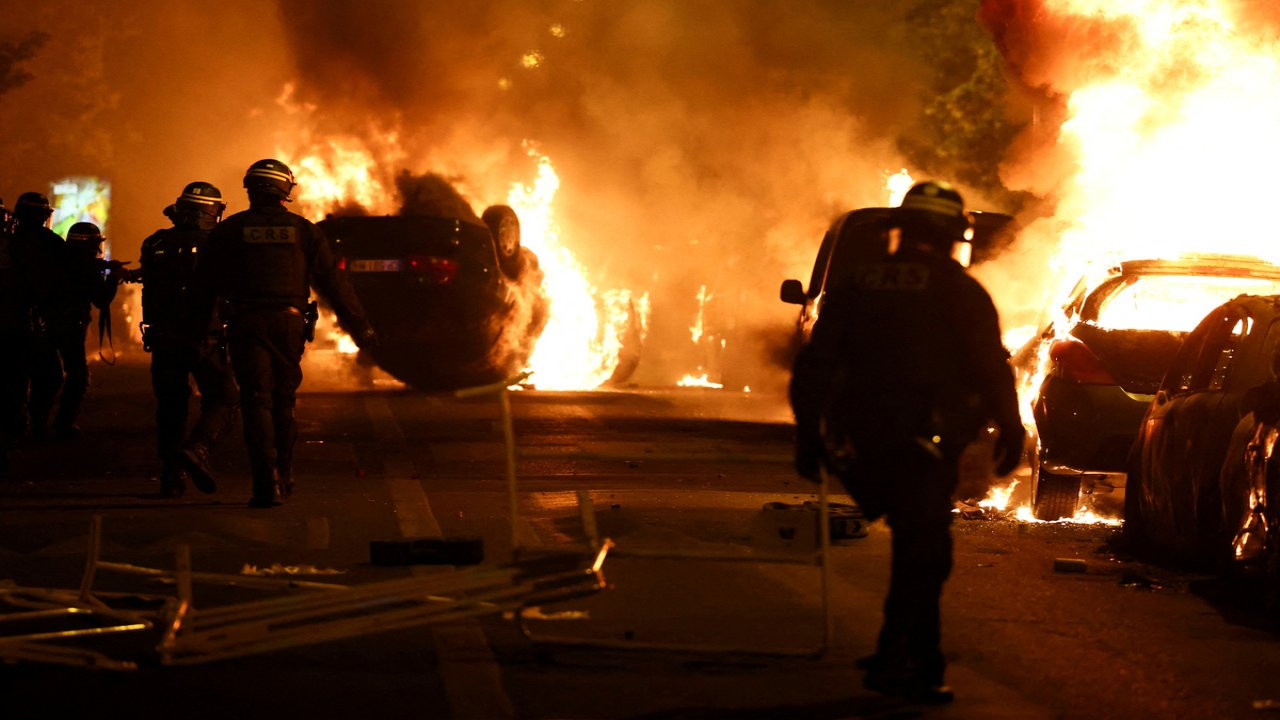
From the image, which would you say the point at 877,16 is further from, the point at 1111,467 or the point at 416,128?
the point at 1111,467

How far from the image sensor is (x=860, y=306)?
5.61 metres

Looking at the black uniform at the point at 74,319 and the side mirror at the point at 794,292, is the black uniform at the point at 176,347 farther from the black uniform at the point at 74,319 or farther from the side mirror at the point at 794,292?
the side mirror at the point at 794,292

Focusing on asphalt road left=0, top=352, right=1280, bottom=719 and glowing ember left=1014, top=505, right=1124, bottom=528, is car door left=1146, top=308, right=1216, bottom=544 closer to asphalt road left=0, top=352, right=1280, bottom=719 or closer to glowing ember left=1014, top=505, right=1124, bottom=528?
asphalt road left=0, top=352, right=1280, bottom=719

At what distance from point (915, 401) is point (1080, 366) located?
4.78 metres

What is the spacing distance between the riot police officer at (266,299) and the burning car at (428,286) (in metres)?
7.51

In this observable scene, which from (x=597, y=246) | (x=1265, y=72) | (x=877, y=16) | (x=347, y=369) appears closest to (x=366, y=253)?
(x=347, y=369)

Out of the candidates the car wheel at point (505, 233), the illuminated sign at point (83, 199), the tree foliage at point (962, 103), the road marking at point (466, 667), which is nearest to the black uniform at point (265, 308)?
the road marking at point (466, 667)

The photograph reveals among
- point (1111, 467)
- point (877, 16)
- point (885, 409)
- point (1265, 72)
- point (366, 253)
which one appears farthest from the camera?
point (877, 16)

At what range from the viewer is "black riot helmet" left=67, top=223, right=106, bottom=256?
13727 mm

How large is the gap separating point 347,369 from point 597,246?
14.8 feet

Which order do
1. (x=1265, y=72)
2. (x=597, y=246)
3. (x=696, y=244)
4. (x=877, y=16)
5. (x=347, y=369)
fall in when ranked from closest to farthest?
(x=1265, y=72) < (x=347, y=369) < (x=597, y=246) < (x=696, y=244) < (x=877, y=16)

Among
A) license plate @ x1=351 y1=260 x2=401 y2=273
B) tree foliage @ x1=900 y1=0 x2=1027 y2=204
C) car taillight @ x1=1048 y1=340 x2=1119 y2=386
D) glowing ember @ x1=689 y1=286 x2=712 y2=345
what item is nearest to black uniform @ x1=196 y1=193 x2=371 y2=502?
car taillight @ x1=1048 y1=340 x2=1119 y2=386

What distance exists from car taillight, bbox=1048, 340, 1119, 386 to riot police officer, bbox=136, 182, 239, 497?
4.76 metres

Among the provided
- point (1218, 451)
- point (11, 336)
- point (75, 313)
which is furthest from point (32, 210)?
point (1218, 451)
